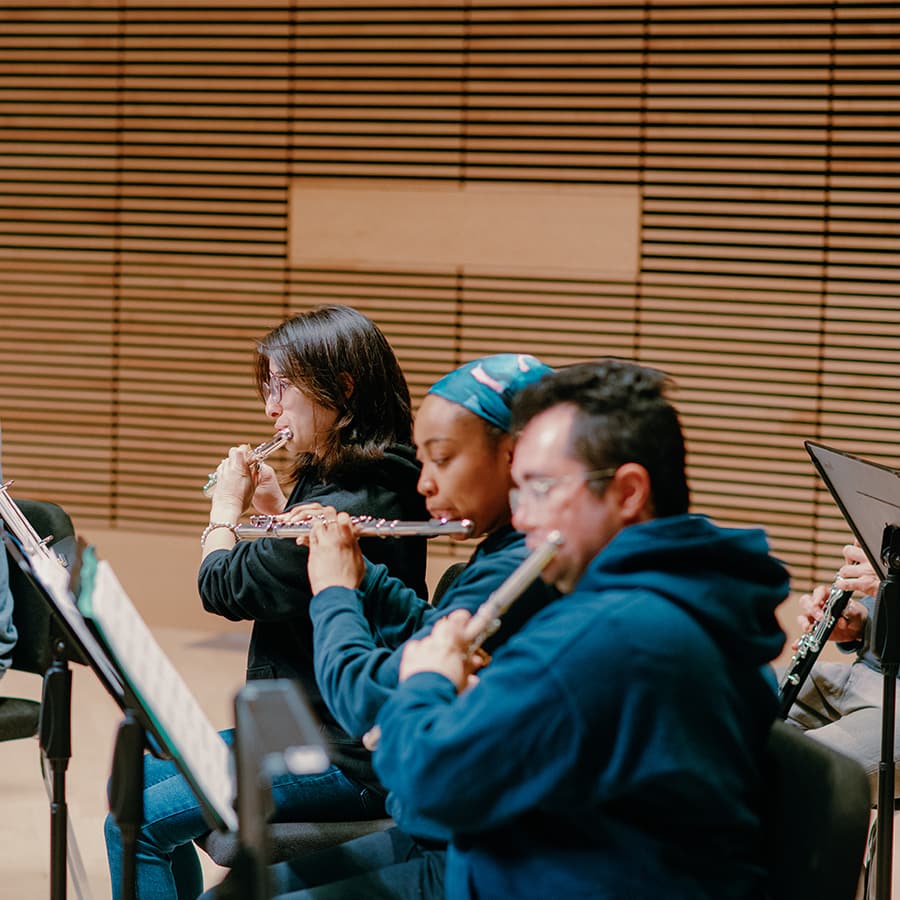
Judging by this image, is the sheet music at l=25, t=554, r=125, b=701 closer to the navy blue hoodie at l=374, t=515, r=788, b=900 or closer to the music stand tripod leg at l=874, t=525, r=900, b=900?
the navy blue hoodie at l=374, t=515, r=788, b=900

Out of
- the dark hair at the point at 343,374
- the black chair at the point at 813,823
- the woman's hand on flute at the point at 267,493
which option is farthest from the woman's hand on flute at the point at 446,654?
the woman's hand on flute at the point at 267,493

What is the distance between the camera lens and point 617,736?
1.47 meters

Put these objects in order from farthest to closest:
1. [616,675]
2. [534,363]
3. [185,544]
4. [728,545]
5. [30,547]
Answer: [185,544]
[30,547]
[534,363]
[728,545]
[616,675]

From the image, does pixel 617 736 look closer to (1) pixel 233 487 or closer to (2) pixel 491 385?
(2) pixel 491 385

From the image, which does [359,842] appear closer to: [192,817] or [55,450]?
[192,817]

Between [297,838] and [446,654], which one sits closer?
[446,654]

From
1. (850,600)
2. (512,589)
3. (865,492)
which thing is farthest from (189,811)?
(850,600)

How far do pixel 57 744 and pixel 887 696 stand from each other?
5.71 ft

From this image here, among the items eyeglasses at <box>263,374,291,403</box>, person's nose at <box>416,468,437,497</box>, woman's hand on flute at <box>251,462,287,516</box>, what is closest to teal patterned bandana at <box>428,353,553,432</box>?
person's nose at <box>416,468,437,497</box>

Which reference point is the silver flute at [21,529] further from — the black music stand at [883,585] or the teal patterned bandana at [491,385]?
the black music stand at [883,585]

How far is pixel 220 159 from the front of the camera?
6359 millimetres

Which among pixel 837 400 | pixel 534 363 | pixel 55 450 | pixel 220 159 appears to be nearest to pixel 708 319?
pixel 837 400

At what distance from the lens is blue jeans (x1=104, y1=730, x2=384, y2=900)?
246cm

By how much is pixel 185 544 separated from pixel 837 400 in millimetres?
3190
